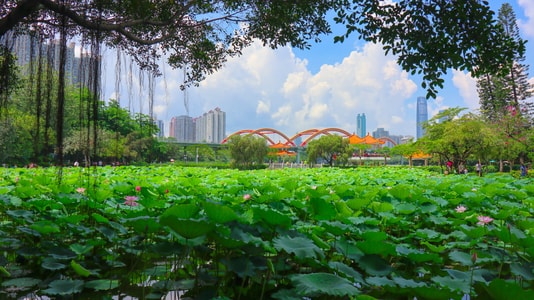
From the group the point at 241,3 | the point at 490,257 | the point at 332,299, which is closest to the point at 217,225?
the point at 332,299

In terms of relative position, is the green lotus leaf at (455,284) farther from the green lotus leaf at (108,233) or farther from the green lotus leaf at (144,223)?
the green lotus leaf at (108,233)

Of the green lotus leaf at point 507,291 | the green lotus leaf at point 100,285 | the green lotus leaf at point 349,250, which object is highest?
the green lotus leaf at point 507,291

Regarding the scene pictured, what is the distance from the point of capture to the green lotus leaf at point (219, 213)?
117 centimetres

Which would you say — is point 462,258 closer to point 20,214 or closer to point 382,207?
point 382,207

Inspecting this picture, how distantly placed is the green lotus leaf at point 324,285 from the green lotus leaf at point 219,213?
0.30 metres

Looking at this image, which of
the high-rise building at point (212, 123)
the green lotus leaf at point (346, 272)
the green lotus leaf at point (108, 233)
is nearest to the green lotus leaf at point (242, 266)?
the green lotus leaf at point (346, 272)

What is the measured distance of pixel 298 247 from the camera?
47.1 inches

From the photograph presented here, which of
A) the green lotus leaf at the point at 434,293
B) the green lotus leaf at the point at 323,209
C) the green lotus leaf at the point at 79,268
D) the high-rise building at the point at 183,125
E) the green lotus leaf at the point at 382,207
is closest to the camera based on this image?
the green lotus leaf at the point at 434,293

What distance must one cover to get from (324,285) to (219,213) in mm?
423

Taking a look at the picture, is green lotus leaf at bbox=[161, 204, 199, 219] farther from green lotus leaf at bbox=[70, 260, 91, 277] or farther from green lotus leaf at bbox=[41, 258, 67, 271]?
green lotus leaf at bbox=[41, 258, 67, 271]

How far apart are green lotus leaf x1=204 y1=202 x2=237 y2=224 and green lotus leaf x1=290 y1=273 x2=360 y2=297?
1.00ft

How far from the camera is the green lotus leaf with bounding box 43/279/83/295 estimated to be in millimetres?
1142

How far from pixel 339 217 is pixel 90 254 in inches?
50.8

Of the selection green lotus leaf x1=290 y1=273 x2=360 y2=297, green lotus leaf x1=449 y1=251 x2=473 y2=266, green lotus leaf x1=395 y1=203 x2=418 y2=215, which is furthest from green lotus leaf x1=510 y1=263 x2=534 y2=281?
green lotus leaf x1=395 y1=203 x2=418 y2=215
